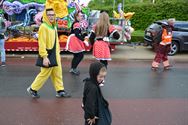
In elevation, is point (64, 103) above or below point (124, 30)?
below

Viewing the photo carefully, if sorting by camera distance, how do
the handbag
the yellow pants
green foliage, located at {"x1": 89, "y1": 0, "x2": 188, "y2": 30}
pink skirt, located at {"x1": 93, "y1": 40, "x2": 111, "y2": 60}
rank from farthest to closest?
green foliage, located at {"x1": 89, "y1": 0, "x2": 188, "y2": 30} < pink skirt, located at {"x1": 93, "y1": 40, "x2": 111, "y2": 60} < the yellow pants < the handbag

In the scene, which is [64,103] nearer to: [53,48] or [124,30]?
[53,48]

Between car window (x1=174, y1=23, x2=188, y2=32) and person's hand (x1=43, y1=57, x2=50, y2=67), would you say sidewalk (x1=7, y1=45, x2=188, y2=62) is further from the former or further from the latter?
person's hand (x1=43, y1=57, x2=50, y2=67)

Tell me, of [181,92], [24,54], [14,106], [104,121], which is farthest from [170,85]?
[24,54]

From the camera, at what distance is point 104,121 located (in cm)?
494

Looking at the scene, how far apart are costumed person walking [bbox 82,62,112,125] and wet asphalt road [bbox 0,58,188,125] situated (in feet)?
6.32

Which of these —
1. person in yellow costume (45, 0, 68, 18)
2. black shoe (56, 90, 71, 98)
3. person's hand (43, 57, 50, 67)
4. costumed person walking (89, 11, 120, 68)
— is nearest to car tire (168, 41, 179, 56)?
person in yellow costume (45, 0, 68, 18)

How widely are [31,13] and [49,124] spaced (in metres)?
9.41

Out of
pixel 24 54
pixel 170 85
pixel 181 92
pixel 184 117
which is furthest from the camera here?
pixel 24 54

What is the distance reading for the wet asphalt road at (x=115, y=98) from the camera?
7.08m

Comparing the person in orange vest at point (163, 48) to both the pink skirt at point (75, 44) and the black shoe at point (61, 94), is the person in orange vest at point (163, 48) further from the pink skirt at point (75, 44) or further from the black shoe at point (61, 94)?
the black shoe at point (61, 94)

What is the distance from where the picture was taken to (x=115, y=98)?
851 cm

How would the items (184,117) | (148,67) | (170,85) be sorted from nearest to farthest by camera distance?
(184,117)
(170,85)
(148,67)

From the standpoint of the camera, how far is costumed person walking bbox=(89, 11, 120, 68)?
31.5 feet
